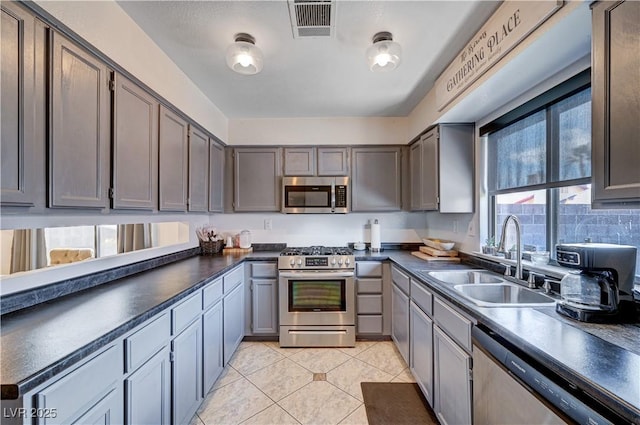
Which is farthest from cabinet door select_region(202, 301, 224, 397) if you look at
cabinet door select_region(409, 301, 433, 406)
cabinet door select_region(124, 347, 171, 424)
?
cabinet door select_region(409, 301, 433, 406)

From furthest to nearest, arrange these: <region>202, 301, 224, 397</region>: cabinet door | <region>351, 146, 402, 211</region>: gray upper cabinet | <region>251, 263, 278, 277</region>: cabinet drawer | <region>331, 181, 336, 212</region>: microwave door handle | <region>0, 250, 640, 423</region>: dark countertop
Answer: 1. <region>351, 146, 402, 211</region>: gray upper cabinet
2. <region>331, 181, 336, 212</region>: microwave door handle
3. <region>251, 263, 278, 277</region>: cabinet drawer
4. <region>202, 301, 224, 397</region>: cabinet door
5. <region>0, 250, 640, 423</region>: dark countertop

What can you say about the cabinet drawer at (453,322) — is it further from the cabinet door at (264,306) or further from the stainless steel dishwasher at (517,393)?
the cabinet door at (264,306)

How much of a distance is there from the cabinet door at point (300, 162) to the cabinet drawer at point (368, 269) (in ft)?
3.95

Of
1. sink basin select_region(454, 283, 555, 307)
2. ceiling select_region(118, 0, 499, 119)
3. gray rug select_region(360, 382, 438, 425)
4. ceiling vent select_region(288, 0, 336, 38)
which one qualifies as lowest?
gray rug select_region(360, 382, 438, 425)

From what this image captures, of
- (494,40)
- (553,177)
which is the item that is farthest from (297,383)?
(494,40)

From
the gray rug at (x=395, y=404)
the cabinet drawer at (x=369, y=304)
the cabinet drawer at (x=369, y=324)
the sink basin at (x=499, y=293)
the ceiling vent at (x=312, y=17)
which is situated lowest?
the gray rug at (x=395, y=404)

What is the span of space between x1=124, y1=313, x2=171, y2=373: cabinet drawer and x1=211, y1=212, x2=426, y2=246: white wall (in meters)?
2.12

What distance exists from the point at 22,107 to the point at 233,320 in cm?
211

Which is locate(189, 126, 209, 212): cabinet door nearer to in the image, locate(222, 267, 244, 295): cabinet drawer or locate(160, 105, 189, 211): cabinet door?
locate(160, 105, 189, 211): cabinet door

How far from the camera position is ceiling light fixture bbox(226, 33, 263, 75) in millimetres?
1831

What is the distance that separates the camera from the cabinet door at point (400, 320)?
2392 mm

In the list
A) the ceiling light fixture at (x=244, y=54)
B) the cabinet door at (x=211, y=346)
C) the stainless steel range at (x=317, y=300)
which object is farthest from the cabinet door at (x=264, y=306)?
the ceiling light fixture at (x=244, y=54)

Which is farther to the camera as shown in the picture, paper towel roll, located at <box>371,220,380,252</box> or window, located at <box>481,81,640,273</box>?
paper towel roll, located at <box>371,220,380,252</box>

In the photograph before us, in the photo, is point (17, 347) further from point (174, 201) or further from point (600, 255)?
point (600, 255)
